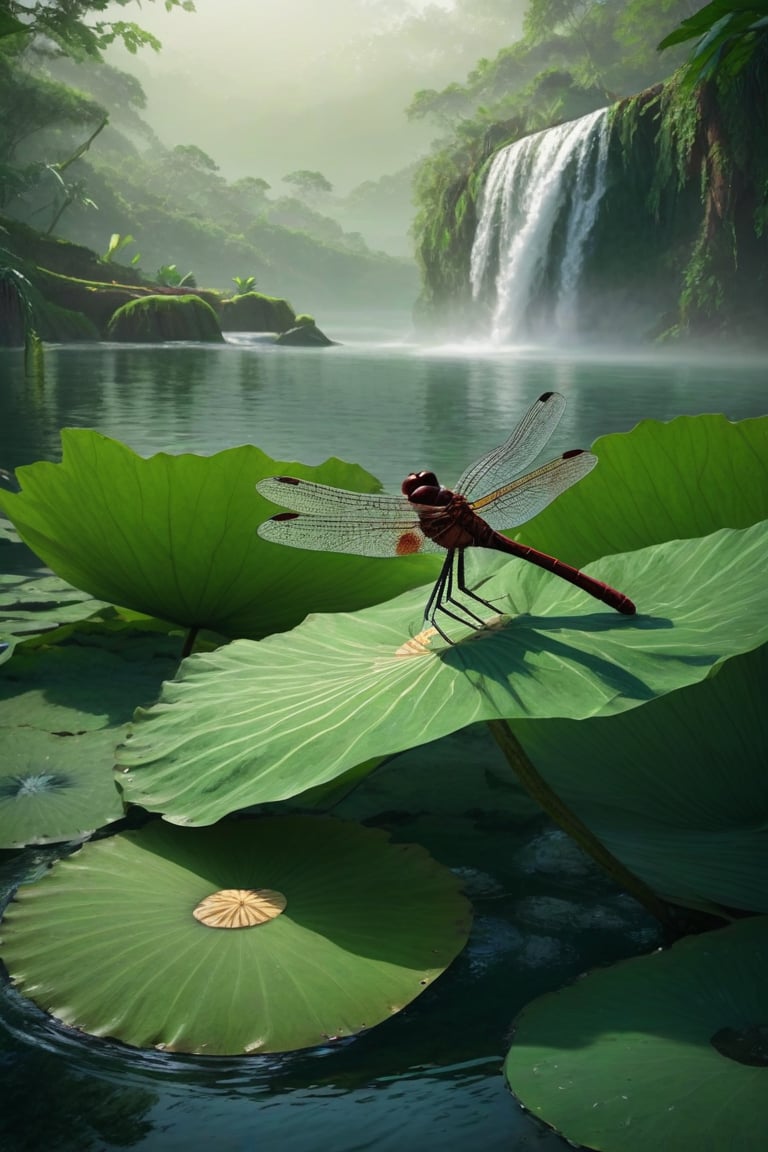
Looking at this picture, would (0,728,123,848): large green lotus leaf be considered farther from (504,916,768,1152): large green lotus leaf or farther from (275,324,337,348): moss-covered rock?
(275,324,337,348): moss-covered rock

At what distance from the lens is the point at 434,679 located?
0.49m

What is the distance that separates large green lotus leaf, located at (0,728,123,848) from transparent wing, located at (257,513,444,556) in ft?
0.79

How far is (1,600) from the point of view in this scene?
111cm

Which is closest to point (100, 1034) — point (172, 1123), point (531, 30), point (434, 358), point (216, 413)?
point (172, 1123)

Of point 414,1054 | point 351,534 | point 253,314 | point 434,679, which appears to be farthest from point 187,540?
point 253,314

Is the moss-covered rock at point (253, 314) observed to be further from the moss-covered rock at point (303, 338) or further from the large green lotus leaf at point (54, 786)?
the large green lotus leaf at point (54, 786)

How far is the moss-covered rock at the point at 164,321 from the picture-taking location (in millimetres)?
10634

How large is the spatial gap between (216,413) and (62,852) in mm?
4486

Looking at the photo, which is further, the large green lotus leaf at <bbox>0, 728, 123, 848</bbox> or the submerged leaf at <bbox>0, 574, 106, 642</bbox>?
the submerged leaf at <bbox>0, 574, 106, 642</bbox>

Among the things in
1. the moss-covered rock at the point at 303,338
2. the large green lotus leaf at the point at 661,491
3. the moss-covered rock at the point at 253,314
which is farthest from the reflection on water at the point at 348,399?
the moss-covered rock at the point at 253,314

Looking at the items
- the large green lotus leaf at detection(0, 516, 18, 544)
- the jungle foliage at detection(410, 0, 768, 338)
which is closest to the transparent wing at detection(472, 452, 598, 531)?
the large green lotus leaf at detection(0, 516, 18, 544)

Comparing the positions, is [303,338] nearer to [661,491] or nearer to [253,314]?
[253,314]

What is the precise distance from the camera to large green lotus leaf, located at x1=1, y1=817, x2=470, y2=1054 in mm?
437

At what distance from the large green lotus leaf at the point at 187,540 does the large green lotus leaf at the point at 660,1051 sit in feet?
1.60
